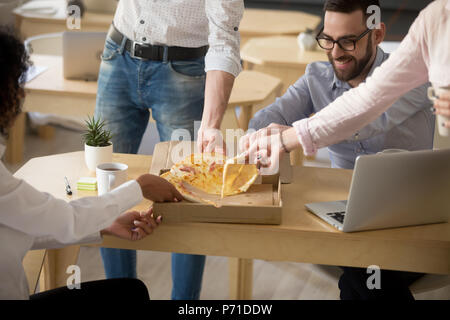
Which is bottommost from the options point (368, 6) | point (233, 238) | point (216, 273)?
point (216, 273)

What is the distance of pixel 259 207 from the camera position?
1454 mm

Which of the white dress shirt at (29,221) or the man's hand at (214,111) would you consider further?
the man's hand at (214,111)

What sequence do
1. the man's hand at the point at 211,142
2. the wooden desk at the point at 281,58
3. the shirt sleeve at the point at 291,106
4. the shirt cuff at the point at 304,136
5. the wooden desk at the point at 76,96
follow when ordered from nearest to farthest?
the shirt cuff at the point at 304,136 < the man's hand at the point at 211,142 < the shirt sleeve at the point at 291,106 < the wooden desk at the point at 76,96 < the wooden desk at the point at 281,58

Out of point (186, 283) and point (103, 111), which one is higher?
point (103, 111)

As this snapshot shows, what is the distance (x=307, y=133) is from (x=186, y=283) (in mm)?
843

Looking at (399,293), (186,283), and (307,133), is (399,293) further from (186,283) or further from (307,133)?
(186,283)

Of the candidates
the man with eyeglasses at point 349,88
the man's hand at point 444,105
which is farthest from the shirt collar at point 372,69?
the man's hand at point 444,105

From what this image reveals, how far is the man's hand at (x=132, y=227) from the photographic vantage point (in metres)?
1.47

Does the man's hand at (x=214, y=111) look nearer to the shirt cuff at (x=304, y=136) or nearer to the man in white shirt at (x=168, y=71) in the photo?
the man in white shirt at (x=168, y=71)

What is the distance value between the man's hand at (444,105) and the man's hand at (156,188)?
63 cm
